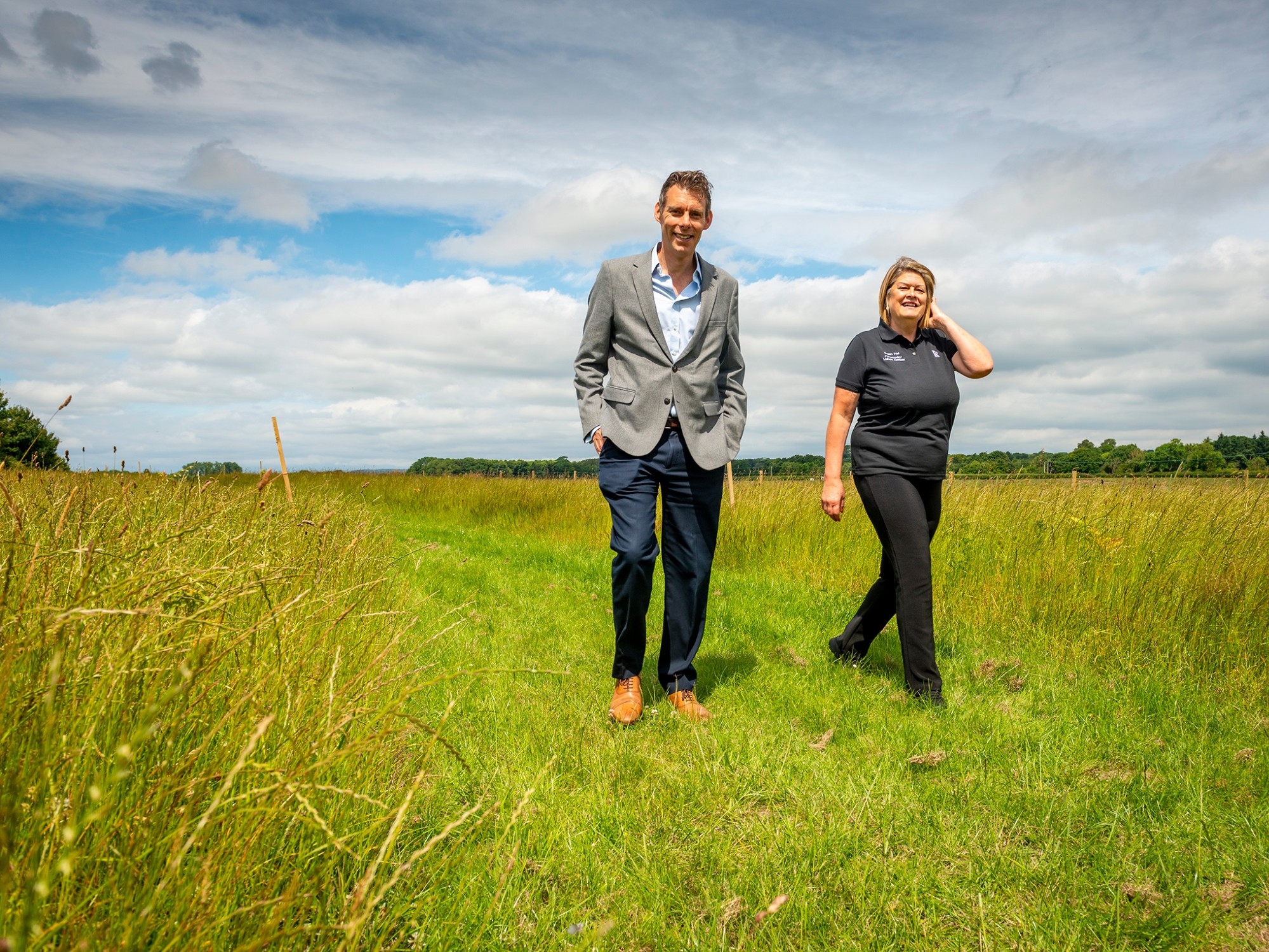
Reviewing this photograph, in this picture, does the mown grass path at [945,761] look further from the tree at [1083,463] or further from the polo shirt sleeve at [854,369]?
the tree at [1083,463]

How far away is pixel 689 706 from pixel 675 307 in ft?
6.52

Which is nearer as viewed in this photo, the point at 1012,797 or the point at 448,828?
the point at 448,828

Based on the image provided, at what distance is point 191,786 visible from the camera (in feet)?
4.70

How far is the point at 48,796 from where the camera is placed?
1.49 meters

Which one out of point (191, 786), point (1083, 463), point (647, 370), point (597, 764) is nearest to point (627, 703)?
point (597, 764)

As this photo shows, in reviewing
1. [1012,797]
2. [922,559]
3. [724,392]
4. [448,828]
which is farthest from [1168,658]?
[448,828]

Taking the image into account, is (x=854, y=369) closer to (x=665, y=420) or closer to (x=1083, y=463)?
(x=665, y=420)

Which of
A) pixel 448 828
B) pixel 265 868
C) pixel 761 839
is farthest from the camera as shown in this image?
pixel 761 839

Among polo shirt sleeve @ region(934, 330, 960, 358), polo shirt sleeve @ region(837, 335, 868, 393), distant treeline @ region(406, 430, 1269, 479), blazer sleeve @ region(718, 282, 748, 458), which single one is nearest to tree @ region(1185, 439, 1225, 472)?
distant treeline @ region(406, 430, 1269, 479)

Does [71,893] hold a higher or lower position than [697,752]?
higher

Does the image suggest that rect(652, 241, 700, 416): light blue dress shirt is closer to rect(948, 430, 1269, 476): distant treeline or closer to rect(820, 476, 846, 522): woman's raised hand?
rect(820, 476, 846, 522): woman's raised hand

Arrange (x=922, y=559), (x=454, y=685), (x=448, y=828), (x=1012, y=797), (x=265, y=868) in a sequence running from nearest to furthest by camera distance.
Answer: (x=448, y=828) < (x=265, y=868) < (x=1012, y=797) < (x=922, y=559) < (x=454, y=685)

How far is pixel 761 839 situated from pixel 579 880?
64 cm

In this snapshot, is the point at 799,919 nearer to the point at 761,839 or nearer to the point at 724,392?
the point at 761,839
